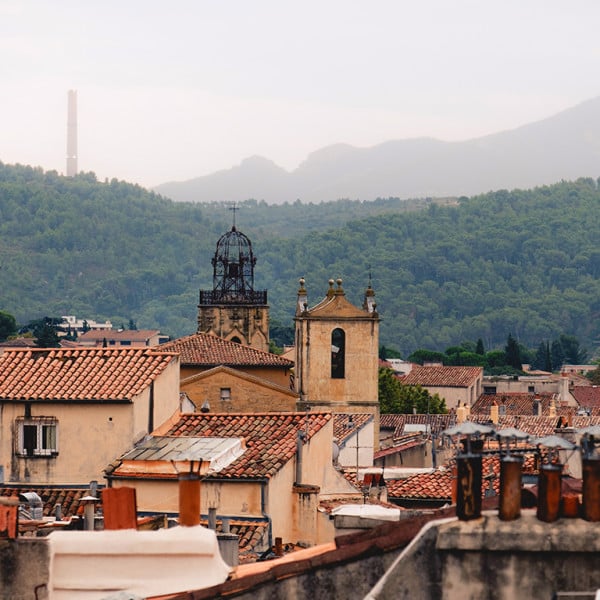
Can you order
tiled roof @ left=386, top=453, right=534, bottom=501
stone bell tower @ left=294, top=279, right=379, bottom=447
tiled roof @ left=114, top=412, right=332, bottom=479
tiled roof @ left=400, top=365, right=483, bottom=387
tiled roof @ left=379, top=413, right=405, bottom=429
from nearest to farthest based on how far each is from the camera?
tiled roof @ left=114, top=412, right=332, bottom=479
tiled roof @ left=386, top=453, right=534, bottom=501
stone bell tower @ left=294, top=279, right=379, bottom=447
tiled roof @ left=379, top=413, right=405, bottom=429
tiled roof @ left=400, top=365, right=483, bottom=387

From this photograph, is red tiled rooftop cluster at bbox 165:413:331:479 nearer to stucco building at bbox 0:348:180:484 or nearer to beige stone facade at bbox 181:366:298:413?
stucco building at bbox 0:348:180:484

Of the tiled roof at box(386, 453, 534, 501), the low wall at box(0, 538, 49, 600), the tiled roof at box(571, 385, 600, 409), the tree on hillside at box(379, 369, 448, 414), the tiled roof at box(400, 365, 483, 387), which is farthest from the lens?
the tiled roof at box(400, 365, 483, 387)

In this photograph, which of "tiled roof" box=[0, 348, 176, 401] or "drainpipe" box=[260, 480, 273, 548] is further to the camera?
"tiled roof" box=[0, 348, 176, 401]

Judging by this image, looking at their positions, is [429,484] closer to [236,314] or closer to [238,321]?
[238,321]

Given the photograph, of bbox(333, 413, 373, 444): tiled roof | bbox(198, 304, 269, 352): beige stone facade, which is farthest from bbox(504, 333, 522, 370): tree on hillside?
bbox(333, 413, 373, 444): tiled roof

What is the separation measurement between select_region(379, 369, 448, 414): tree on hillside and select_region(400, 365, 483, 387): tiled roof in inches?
596

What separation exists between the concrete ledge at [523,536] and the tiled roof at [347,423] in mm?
28618

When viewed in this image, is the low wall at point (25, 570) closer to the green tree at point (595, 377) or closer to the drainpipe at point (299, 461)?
the drainpipe at point (299, 461)

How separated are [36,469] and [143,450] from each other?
203cm

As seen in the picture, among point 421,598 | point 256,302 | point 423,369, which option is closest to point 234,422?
point 421,598

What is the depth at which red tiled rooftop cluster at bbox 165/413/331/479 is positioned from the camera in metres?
23.6

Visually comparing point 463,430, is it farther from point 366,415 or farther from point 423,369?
point 423,369

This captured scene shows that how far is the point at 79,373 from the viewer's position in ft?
88.5

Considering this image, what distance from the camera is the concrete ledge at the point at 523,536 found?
9.90 metres
